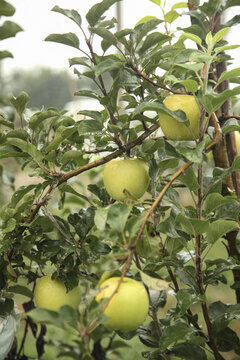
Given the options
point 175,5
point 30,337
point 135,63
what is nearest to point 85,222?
point 135,63

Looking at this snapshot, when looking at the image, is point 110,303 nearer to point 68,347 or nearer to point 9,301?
point 68,347

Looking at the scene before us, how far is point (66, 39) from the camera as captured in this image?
62 cm

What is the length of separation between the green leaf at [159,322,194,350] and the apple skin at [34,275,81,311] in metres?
0.14

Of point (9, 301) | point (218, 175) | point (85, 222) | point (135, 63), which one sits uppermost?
point (135, 63)

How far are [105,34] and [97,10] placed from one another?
1.8 inches

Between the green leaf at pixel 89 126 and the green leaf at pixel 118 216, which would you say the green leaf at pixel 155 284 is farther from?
the green leaf at pixel 89 126

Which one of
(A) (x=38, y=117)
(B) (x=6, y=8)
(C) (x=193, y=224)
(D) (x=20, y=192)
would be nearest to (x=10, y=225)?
(D) (x=20, y=192)

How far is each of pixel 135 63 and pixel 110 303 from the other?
36 centimetres

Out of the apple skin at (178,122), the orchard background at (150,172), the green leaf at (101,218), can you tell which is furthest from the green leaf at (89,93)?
the green leaf at (101,218)

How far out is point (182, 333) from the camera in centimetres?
61

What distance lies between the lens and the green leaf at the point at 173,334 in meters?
0.60

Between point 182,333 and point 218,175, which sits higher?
point 218,175

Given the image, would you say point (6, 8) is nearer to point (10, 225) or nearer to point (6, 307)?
point (10, 225)

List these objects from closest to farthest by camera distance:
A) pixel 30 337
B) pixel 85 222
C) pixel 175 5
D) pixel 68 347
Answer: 1. pixel 68 347
2. pixel 85 222
3. pixel 175 5
4. pixel 30 337
